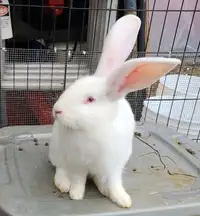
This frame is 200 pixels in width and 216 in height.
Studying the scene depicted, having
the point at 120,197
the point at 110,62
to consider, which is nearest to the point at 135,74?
the point at 110,62

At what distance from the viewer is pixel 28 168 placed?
1.01 metres

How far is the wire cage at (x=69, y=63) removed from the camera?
Result: 4.52 feet

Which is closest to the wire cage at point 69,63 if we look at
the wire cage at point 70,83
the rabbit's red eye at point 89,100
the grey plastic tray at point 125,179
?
the wire cage at point 70,83

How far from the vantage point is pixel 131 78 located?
806mm

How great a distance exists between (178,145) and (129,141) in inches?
12.4

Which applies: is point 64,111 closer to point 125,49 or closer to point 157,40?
point 125,49

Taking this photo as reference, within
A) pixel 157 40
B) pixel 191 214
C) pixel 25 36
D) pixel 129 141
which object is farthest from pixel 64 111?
pixel 157 40

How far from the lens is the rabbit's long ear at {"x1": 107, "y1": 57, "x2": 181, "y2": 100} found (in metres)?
0.77

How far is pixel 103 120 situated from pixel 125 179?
0.23 m

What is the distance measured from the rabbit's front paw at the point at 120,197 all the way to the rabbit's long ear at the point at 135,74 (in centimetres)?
20

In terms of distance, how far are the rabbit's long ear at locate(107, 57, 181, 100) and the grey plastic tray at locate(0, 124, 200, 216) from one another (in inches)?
9.2

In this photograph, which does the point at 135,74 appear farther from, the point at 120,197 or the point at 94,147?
the point at 120,197

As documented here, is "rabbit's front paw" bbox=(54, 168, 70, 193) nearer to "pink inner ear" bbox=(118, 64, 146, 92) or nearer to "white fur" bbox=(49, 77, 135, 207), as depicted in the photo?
"white fur" bbox=(49, 77, 135, 207)

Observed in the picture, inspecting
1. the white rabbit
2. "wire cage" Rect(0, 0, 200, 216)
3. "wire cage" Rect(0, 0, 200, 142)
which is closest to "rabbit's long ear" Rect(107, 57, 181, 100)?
the white rabbit
